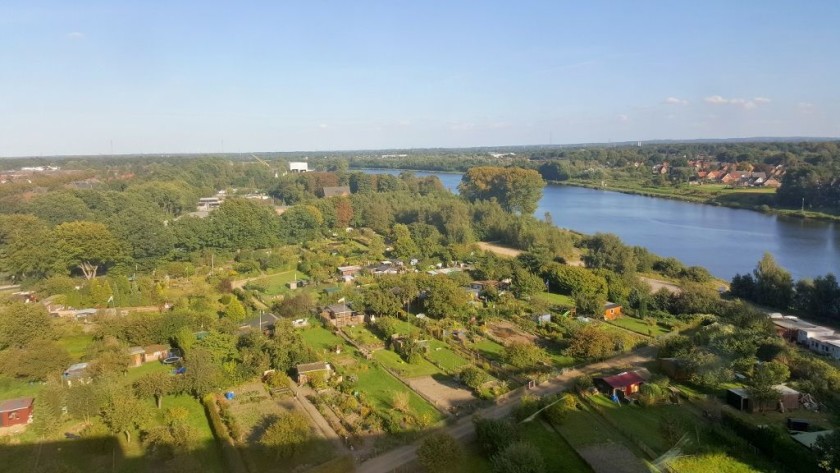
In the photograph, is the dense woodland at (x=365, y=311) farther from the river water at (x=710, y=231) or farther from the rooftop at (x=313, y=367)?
the river water at (x=710, y=231)

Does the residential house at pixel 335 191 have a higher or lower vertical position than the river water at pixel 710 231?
higher

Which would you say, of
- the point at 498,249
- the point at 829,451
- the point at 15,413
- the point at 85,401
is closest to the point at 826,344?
the point at 829,451

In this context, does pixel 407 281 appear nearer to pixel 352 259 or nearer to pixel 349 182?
pixel 352 259

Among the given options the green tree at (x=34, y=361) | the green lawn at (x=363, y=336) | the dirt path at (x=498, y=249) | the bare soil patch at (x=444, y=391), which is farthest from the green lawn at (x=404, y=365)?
the dirt path at (x=498, y=249)

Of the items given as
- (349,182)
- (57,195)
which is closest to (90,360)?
(57,195)

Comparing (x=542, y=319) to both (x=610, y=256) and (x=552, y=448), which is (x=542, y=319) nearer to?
(x=552, y=448)

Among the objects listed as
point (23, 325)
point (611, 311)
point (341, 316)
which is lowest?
point (611, 311)

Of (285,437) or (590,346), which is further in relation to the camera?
(590,346)
